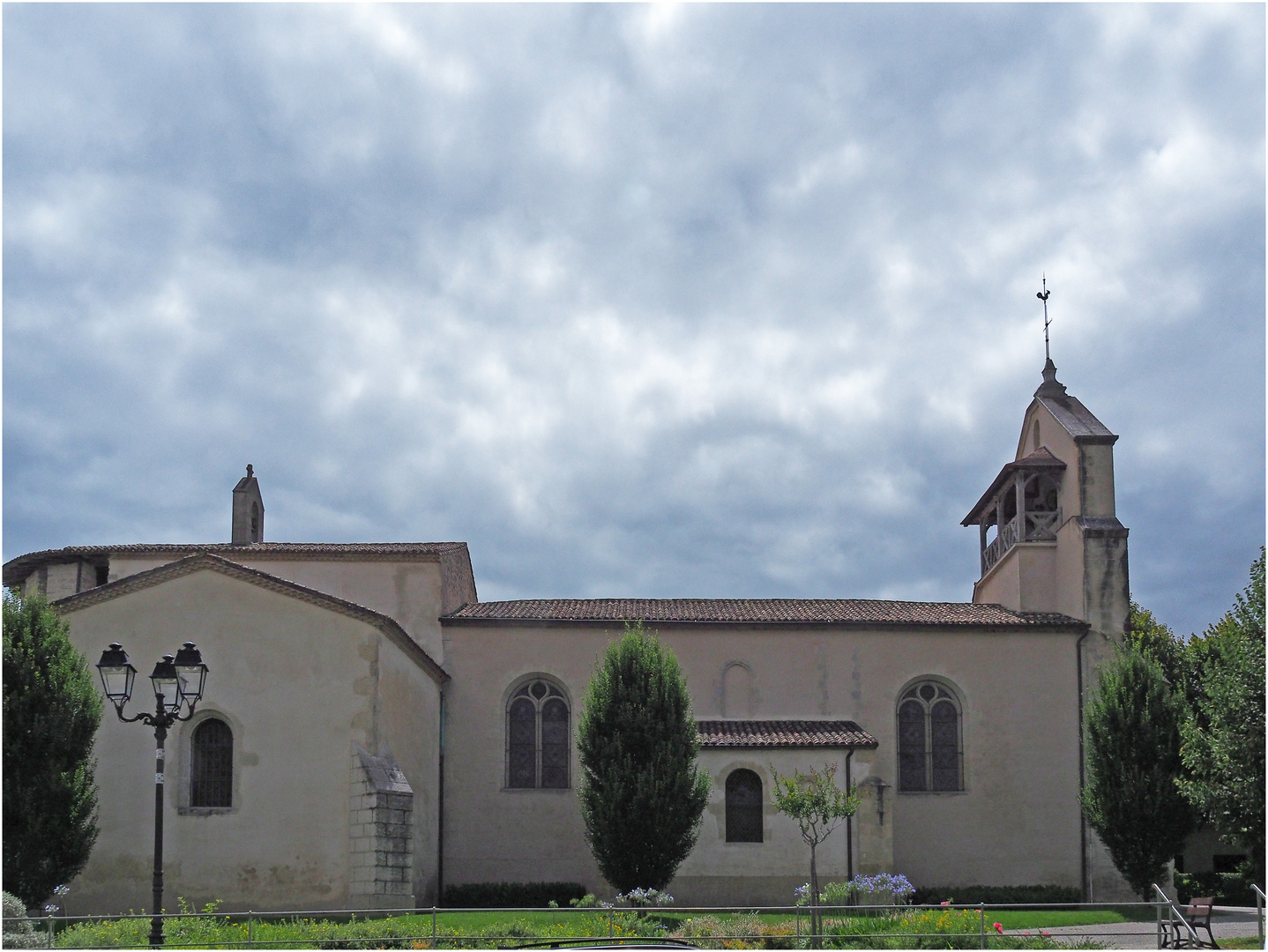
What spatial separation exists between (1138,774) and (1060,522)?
916 cm

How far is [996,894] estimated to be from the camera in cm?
3225

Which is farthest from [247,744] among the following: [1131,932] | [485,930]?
[1131,932]

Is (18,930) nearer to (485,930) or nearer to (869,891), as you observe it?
(485,930)

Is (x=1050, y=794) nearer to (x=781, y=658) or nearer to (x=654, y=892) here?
(x=781, y=658)

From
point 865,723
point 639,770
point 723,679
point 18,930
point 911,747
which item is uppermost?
point 723,679

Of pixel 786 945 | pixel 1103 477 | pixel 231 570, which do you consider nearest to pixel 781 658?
pixel 1103 477

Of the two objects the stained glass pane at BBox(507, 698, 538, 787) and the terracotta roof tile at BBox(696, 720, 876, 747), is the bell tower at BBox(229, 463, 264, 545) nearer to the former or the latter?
the stained glass pane at BBox(507, 698, 538, 787)

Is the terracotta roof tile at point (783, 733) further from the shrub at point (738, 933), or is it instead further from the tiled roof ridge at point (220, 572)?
the tiled roof ridge at point (220, 572)

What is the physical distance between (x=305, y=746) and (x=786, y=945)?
1085 cm

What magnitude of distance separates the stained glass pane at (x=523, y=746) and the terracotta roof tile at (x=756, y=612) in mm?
2550

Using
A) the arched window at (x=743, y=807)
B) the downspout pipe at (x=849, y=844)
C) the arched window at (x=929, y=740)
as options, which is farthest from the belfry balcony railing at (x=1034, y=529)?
the arched window at (x=743, y=807)

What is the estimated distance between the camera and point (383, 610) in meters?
34.1

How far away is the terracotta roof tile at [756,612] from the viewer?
114 ft

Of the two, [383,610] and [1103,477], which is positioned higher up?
[1103,477]
